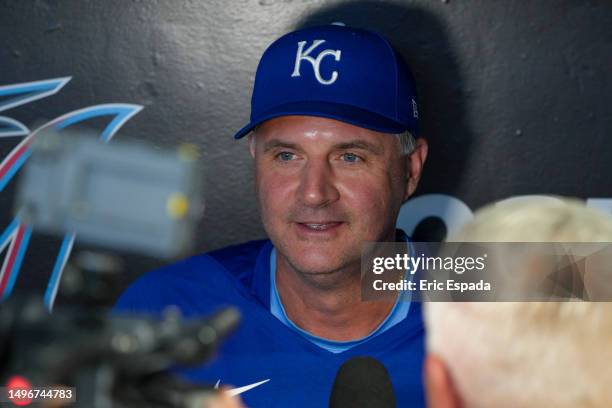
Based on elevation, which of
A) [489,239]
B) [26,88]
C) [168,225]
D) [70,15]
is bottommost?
[489,239]

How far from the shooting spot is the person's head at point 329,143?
1.43 meters

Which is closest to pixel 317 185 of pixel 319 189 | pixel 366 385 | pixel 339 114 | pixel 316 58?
pixel 319 189

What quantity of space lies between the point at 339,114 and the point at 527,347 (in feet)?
2.87

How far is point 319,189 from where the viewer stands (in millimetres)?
1422

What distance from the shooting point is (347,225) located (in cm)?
146

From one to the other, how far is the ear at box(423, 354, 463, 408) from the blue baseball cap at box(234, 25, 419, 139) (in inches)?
33.9

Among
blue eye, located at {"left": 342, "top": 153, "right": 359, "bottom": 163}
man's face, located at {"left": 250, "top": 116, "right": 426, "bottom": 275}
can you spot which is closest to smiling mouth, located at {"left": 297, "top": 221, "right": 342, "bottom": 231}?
man's face, located at {"left": 250, "top": 116, "right": 426, "bottom": 275}

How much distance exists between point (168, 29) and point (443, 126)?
0.62 m

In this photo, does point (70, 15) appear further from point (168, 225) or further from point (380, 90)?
point (380, 90)

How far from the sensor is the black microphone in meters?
1.08

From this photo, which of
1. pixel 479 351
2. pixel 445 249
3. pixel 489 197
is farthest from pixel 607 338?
pixel 489 197

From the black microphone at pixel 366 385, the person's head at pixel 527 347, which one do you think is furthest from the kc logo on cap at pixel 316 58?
the person's head at pixel 527 347

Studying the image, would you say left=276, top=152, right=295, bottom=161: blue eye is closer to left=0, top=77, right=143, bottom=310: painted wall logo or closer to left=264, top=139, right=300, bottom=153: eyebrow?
left=264, top=139, right=300, bottom=153: eyebrow

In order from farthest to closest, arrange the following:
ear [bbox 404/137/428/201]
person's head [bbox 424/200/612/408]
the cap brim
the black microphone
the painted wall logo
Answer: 1. the painted wall logo
2. ear [bbox 404/137/428/201]
3. the cap brim
4. the black microphone
5. person's head [bbox 424/200/612/408]
